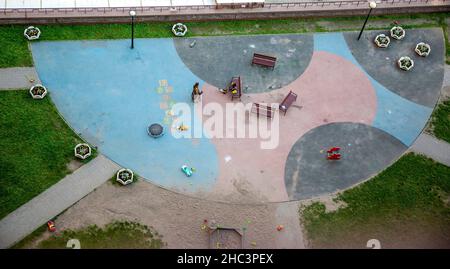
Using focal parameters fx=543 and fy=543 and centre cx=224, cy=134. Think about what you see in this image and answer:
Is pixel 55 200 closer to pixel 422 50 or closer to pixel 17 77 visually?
pixel 17 77

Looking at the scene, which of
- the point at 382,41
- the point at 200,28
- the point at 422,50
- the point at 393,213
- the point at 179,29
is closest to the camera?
the point at 393,213

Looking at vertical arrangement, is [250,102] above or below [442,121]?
above

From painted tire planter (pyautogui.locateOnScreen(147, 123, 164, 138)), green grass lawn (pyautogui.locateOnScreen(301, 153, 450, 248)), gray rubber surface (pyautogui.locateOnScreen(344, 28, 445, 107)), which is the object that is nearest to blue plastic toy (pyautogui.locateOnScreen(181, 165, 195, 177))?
painted tire planter (pyautogui.locateOnScreen(147, 123, 164, 138))

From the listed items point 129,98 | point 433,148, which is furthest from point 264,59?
point 433,148

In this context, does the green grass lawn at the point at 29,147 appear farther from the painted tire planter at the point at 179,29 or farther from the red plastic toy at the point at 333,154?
the red plastic toy at the point at 333,154
